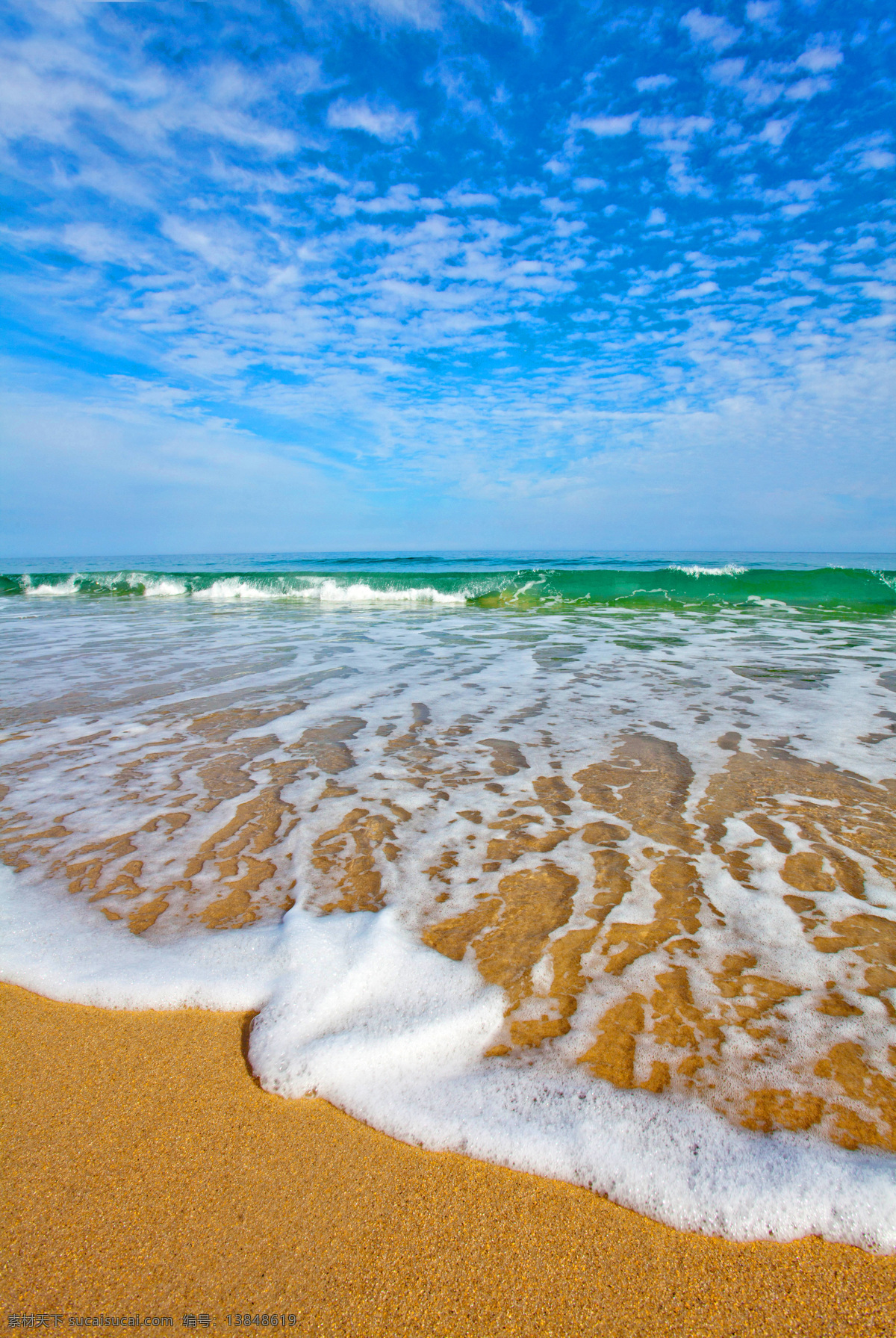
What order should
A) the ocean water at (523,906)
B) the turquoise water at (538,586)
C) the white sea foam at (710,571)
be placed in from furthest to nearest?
the white sea foam at (710,571)
the turquoise water at (538,586)
the ocean water at (523,906)

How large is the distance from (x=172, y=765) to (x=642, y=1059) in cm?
312

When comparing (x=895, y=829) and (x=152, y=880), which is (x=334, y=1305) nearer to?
(x=152, y=880)

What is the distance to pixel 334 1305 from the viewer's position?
1.11m

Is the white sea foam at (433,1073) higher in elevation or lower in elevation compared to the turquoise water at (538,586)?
higher

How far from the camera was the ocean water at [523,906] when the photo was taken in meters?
1.44

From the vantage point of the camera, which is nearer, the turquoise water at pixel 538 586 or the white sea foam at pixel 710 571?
the turquoise water at pixel 538 586

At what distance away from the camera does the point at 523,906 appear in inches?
90.0

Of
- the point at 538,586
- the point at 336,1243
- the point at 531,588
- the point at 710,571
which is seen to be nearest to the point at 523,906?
the point at 336,1243

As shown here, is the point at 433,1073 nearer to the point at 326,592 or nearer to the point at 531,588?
the point at 531,588

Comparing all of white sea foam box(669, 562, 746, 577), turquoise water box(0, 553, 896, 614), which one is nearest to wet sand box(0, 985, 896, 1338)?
turquoise water box(0, 553, 896, 614)

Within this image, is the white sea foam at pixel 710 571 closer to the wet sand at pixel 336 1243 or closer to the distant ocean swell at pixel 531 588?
the distant ocean swell at pixel 531 588

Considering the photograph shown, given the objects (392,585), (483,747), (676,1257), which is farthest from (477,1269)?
(392,585)

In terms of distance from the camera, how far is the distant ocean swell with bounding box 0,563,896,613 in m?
17.7

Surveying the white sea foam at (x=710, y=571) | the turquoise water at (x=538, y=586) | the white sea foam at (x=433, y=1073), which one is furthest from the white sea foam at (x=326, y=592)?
the white sea foam at (x=433, y=1073)
